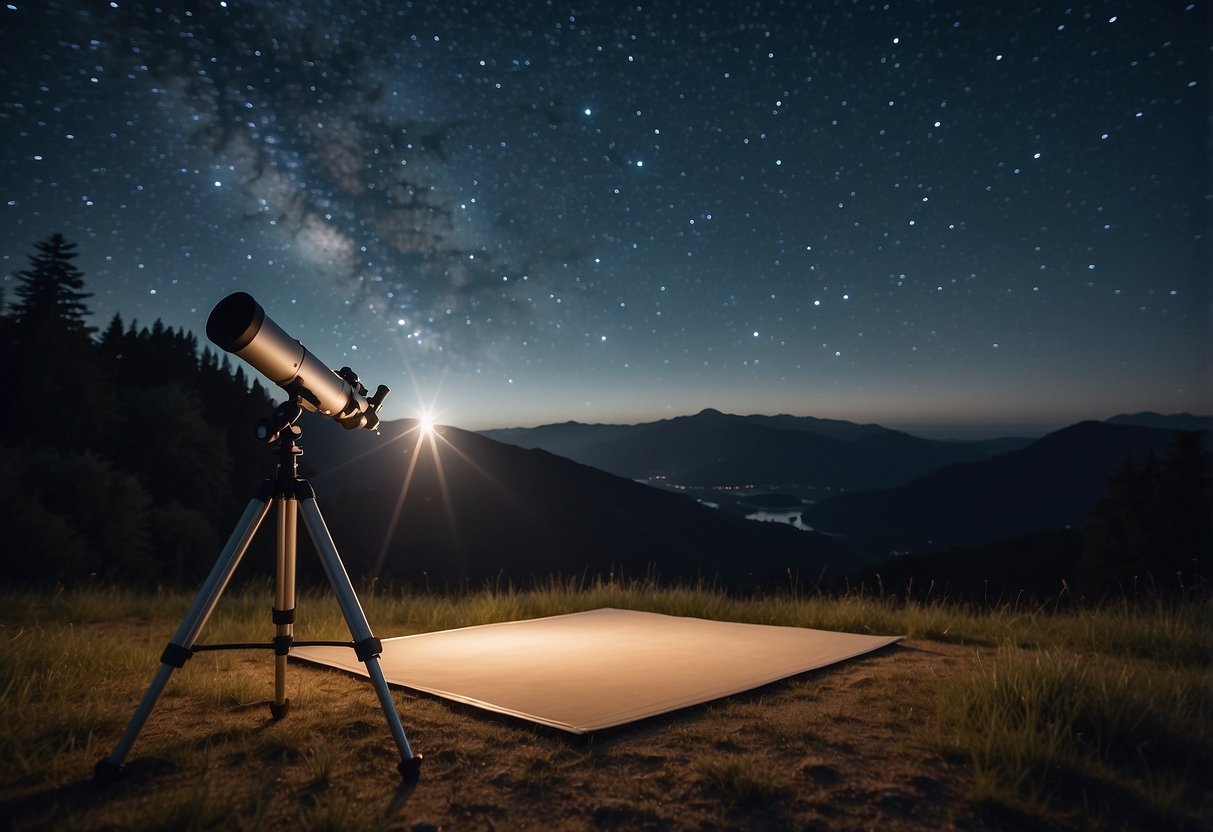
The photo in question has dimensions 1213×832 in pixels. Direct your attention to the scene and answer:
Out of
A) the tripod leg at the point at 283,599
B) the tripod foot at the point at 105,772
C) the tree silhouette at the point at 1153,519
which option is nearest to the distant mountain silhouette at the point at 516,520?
the tree silhouette at the point at 1153,519

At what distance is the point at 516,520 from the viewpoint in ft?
323

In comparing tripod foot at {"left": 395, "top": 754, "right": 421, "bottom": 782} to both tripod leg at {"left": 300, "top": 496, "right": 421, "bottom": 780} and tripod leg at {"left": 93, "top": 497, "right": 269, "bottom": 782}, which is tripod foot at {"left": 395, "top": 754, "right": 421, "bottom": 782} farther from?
tripod leg at {"left": 93, "top": 497, "right": 269, "bottom": 782}

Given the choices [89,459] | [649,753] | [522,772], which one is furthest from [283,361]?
[89,459]

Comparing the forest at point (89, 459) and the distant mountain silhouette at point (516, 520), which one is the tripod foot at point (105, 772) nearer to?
the forest at point (89, 459)

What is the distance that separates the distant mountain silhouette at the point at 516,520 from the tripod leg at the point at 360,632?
65419 mm

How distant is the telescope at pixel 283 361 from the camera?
2785mm

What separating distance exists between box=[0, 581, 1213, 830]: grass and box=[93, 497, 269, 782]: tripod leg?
0.11 m

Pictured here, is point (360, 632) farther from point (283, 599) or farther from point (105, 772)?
point (105, 772)

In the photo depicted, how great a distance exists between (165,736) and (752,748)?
2.68 m

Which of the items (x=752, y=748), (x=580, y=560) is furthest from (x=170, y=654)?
(x=580, y=560)

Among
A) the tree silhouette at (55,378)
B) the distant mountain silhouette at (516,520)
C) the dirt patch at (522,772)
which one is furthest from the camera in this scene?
the distant mountain silhouette at (516,520)

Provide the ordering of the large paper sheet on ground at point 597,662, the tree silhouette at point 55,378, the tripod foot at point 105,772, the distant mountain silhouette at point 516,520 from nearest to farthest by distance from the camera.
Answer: the tripod foot at point 105,772 → the large paper sheet on ground at point 597,662 → the tree silhouette at point 55,378 → the distant mountain silhouette at point 516,520

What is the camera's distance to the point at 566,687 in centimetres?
394

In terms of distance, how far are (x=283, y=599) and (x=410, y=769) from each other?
1.20 metres
